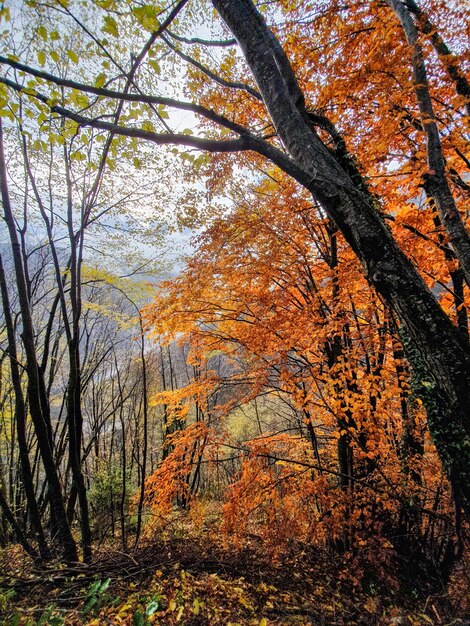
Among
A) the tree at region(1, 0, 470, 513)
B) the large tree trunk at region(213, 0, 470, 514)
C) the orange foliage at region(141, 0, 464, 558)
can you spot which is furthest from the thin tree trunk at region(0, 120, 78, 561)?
the large tree trunk at region(213, 0, 470, 514)

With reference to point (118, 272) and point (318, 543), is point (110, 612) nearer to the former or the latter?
point (318, 543)

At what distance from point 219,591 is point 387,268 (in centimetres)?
462

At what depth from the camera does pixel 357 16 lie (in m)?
4.30

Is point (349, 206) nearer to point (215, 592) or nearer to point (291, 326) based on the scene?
point (291, 326)

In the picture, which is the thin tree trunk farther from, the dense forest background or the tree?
the tree

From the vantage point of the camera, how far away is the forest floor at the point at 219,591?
9.12 ft

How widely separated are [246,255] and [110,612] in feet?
15.5

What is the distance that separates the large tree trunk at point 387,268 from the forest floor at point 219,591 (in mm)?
2689

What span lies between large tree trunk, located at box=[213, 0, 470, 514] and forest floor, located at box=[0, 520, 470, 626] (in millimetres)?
2689

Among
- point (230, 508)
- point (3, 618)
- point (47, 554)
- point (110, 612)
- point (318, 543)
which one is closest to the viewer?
point (3, 618)

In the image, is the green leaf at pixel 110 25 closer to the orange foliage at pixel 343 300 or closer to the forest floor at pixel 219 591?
the orange foliage at pixel 343 300

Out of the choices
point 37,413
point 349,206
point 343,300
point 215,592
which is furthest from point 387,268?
point 215,592

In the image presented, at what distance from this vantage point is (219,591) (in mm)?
3660

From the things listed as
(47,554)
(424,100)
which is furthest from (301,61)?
(47,554)
